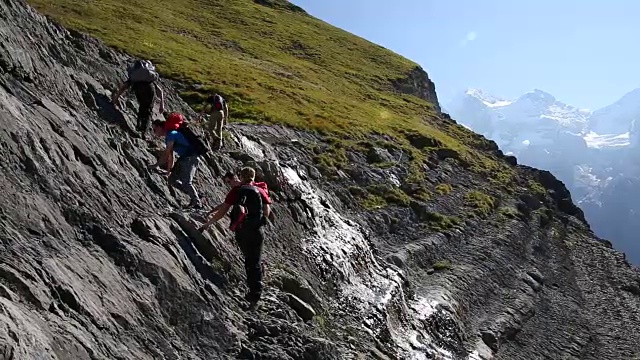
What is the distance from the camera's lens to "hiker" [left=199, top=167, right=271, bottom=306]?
16000 mm

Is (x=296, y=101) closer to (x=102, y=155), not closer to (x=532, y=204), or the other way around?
(x=532, y=204)

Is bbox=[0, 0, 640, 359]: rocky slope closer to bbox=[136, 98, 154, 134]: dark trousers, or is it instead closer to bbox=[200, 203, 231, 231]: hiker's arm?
bbox=[200, 203, 231, 231]: hiker's arm

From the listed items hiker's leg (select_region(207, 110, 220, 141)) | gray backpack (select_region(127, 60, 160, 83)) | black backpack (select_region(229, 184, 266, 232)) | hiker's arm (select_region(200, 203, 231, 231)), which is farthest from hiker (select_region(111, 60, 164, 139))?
black backpack (select_region(229, 184, 266, 232))

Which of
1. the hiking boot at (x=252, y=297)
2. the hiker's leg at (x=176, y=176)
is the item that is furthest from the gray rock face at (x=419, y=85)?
the hiking boot at (x=252, y=297)

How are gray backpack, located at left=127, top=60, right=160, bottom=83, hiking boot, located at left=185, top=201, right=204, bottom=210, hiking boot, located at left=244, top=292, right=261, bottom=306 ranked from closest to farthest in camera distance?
hiking boot, located at left=244, top=292, right=261, bottom=306 → hiking boot, located at left=185, top=201, right=204, bottom=210 → gray backpack, located at left=127, top=60, right=160, bottom=83

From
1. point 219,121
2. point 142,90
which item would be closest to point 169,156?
point 142,90

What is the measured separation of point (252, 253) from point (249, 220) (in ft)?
2.62

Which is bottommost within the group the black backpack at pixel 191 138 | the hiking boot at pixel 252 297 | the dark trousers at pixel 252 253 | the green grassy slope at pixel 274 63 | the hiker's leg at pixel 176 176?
the hiking boot at pixel 252 297

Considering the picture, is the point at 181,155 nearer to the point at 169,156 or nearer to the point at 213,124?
the point at 169,156

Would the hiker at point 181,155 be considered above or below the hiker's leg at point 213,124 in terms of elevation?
below

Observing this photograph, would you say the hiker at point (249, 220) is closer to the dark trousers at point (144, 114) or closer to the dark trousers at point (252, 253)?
the dark trousers at point (252, 253)

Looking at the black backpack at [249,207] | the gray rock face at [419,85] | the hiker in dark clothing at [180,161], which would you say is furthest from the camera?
the gray rock face at [419,85]

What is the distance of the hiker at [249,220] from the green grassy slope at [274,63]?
32.8m

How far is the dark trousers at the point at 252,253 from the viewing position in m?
16.0
